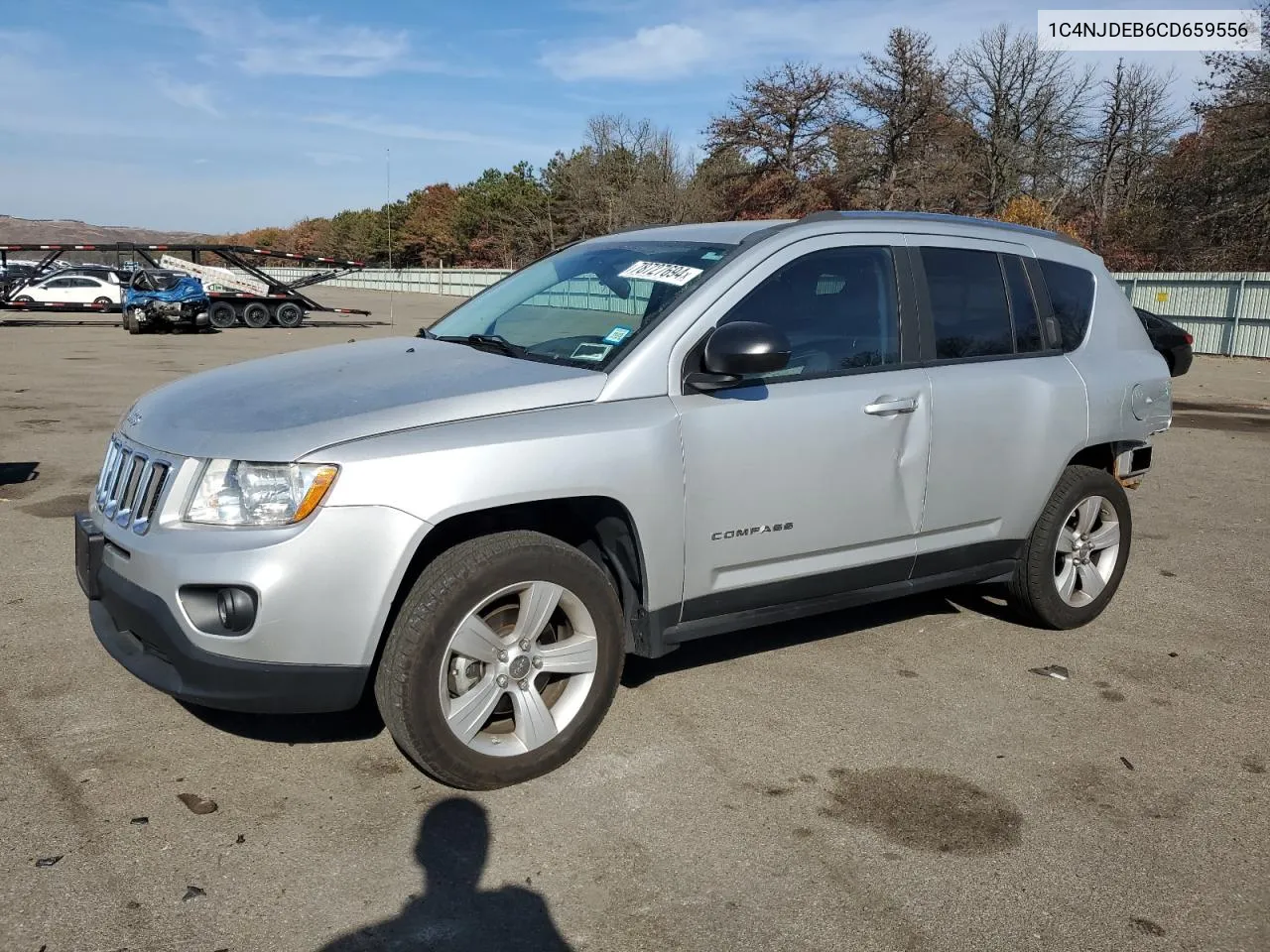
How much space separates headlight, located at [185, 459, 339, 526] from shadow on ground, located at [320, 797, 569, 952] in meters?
1.03

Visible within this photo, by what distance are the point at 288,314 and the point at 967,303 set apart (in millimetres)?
27283

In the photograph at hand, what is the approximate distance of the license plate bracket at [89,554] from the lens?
3.46m

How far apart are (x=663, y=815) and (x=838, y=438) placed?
4.96ft

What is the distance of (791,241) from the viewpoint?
4.10 m

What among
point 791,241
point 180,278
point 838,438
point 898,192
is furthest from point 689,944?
point 898,192

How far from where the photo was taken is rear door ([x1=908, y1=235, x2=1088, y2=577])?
442cm

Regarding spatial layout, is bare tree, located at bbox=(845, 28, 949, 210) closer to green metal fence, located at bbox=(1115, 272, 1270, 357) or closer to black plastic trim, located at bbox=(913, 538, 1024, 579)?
green metal fence, located at bbox=(1115, 272, 1270, 357)

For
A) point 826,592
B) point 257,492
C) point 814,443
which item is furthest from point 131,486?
point 826,592

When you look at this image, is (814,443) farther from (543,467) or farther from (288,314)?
(288,314)

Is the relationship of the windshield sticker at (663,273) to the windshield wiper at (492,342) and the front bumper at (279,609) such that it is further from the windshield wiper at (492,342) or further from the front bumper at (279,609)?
the front bumper at (279,609)

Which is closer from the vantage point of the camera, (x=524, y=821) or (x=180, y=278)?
(x=524, y=821)

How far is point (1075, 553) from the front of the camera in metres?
5.13

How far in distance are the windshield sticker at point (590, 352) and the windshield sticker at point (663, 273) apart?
386mm

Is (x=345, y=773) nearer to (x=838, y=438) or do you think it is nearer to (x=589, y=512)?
(x=589, y=512)
